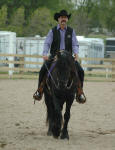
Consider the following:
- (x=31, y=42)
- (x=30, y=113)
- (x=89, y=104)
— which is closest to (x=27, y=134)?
(x=30, y=113)

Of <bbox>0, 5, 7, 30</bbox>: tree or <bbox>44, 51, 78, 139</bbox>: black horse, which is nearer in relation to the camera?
<bbox>44, 51, 78, 139</bbox>: black horse

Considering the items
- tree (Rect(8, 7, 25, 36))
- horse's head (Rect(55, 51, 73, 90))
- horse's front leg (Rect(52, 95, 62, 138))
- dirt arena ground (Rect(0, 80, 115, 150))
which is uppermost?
tree (Rect(8, 7, 25, 36))

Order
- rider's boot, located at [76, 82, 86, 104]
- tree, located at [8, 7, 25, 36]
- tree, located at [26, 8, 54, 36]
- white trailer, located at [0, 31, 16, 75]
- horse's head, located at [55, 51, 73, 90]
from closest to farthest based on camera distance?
horse's head, located at [55, 51, 73, 90], rider's boot, located at [76, 82, 86, 104], white trailer, located at [0, 31, 16, 75], tree, located at [26, 8, 54, 36], tree, located at [8, 7, 25, 36]

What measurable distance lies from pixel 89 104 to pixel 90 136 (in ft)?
17.5

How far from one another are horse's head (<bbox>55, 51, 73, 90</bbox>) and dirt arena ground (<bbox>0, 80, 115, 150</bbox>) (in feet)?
3.27

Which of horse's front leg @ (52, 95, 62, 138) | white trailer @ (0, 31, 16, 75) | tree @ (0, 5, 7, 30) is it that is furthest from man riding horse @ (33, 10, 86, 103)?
tree @ (0, 5, 7, 30)

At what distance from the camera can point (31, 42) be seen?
2972 centimetres

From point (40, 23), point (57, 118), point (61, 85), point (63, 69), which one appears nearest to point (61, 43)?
point (63, 69)

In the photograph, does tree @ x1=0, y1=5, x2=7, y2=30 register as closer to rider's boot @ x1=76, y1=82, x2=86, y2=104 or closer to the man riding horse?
the man riding horse

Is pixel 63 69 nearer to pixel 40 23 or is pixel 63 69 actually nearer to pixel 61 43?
pixel 61 43

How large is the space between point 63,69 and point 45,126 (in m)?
2.20

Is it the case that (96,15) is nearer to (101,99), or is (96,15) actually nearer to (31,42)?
(31,42)

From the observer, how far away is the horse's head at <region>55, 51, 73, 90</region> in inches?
295

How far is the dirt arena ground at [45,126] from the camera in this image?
720cm
